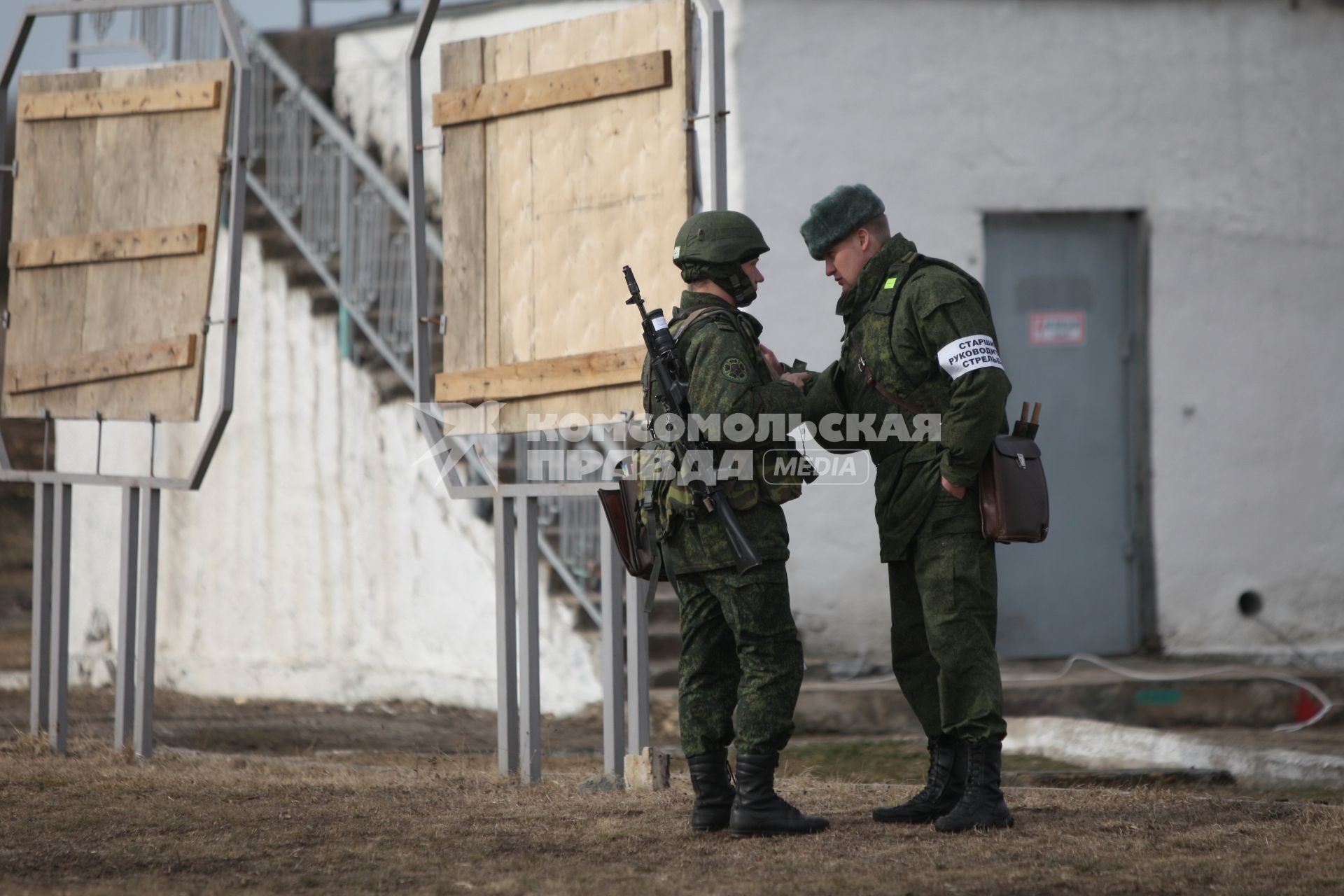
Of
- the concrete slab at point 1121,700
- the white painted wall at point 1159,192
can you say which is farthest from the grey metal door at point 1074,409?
the concrete slab at point 1121,700

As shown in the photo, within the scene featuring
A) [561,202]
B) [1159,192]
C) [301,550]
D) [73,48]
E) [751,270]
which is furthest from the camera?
[301,550]

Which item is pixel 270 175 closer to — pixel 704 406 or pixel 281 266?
pixel 281 266

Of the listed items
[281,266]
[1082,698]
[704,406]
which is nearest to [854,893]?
[704,406]

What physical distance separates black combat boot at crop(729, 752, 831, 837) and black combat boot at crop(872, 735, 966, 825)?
41cm

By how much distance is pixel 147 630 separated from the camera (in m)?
6.82

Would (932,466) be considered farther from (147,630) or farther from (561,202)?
(147,630)

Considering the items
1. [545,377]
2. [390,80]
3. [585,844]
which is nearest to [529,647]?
[545,377]

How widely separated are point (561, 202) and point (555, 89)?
0.42 metres

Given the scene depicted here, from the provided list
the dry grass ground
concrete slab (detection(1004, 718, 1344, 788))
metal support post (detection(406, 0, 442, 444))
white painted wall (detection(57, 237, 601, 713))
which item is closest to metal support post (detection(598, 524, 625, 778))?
the dry grass ground

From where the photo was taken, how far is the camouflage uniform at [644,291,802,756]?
4.66m

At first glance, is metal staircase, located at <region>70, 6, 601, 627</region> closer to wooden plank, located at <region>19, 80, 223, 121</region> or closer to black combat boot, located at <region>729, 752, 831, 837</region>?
wooden plank, located at <region>19, 80, 223, 121</region>

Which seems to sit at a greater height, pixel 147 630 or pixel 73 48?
pixel 73 48

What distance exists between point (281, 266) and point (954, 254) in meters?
4.16

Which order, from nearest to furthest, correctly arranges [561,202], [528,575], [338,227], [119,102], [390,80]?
[561,202] < [528,575] < [119,102] < [338,227] < [390,80]
